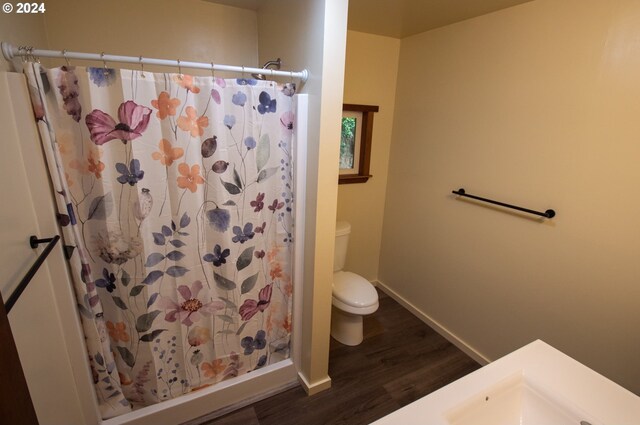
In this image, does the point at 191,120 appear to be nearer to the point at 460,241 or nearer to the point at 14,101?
the point at 14,101

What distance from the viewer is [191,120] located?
4.49 ft

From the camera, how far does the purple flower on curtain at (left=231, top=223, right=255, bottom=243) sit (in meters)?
1.59

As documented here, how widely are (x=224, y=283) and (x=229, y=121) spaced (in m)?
0.82

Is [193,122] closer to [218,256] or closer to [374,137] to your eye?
[218,256]

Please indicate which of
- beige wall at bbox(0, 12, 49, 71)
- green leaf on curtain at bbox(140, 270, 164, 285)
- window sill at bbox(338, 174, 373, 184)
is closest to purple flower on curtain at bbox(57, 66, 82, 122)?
beige wall at bbox(0, 12, 49, 71)

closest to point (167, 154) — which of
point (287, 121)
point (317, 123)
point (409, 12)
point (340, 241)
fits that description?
point (287, 121)

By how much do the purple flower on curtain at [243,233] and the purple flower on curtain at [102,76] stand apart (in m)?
0.80

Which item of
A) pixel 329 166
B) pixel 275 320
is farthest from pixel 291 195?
pixel 275 320

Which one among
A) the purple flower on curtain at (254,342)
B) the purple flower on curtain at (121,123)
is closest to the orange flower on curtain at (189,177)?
the purple flower on curtain at (121,123)

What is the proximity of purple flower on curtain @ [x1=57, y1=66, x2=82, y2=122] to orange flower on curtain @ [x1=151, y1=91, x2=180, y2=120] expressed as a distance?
0.26 metres

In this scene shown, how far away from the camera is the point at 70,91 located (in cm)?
118

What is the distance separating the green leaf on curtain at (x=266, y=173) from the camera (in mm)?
1580

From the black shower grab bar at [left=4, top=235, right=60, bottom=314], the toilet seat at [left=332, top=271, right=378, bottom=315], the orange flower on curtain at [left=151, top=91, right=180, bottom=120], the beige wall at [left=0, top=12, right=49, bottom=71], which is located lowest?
the toilet seat at [left=332, top=271, right=378, bottom=315]

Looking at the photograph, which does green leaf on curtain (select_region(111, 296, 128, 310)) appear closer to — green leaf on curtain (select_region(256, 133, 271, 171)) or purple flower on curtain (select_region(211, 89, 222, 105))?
green leaf on curtain (select_region(256, 133, 271, 171))
